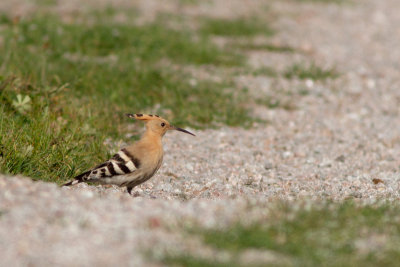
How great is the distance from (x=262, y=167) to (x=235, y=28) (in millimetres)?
7182

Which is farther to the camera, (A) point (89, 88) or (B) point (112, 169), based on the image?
(A) point (89, 88)

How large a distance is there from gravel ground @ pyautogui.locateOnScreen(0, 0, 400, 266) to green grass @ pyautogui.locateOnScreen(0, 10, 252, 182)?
0.56 meters

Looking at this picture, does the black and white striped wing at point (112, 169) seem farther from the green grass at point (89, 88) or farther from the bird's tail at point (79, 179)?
the green grass at point (89, 88)

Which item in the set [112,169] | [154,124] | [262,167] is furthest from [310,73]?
[112,169]

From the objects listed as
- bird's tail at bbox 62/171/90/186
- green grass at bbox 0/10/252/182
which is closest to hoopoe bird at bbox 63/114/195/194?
bird's tail at bbox 62/171/90/186

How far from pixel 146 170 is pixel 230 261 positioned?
8.35 ft

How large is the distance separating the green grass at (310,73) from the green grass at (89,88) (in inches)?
36.9

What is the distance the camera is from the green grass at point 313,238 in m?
4.20

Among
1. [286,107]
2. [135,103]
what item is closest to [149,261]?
[135,103]

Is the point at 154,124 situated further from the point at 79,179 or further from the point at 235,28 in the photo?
the point at 235,28

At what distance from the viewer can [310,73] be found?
12.1 m

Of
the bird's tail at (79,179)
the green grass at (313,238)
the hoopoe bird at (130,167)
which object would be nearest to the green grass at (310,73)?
the hoopoe bird at (130,167)

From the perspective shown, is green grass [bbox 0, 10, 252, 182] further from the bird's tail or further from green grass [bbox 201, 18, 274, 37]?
green grass [bbox 201, 18, 274, 37]

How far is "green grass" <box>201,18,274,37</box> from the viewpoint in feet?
47.5
